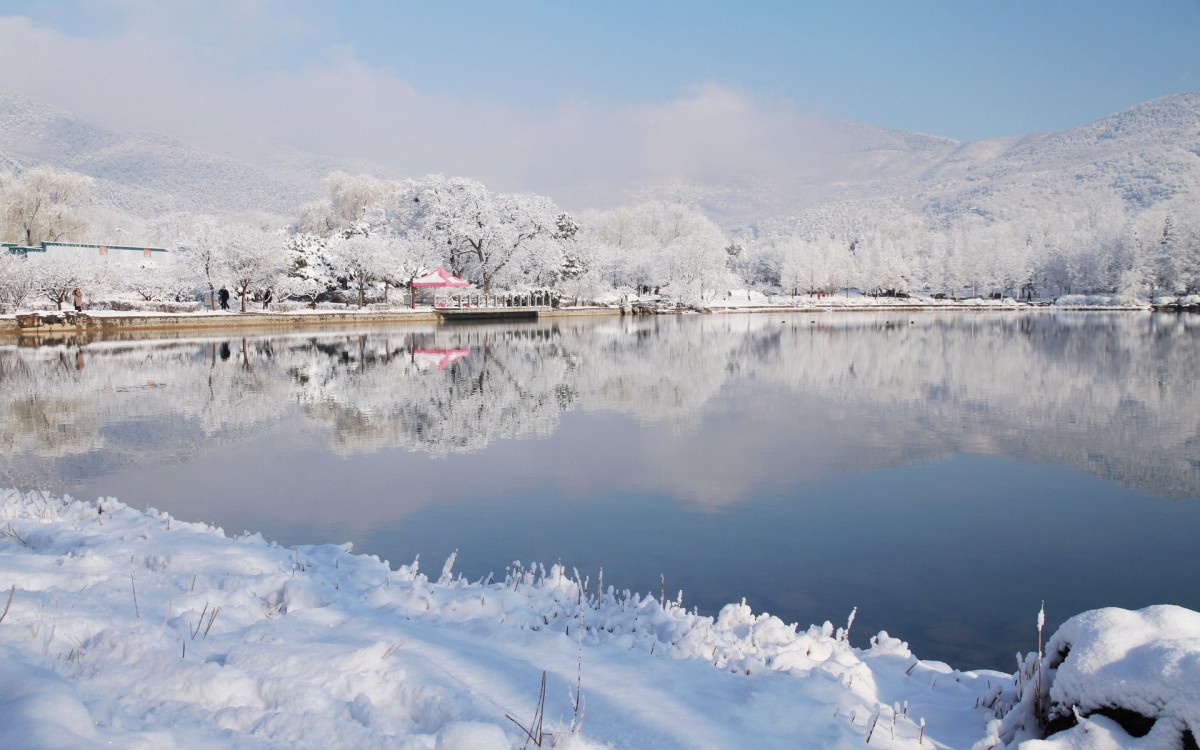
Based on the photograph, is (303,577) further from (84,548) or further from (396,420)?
(396,420)

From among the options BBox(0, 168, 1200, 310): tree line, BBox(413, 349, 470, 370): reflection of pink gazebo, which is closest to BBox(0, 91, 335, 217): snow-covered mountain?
BBox(0, 168, 1200, 310): tree line

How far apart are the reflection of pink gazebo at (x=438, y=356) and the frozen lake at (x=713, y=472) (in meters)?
1.84

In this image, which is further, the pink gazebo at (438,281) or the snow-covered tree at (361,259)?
the snow-covered tree at (361,259)

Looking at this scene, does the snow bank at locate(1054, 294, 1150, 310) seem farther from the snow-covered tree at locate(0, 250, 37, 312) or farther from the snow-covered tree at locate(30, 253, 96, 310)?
the snow-covered tree at locate(0, 250, 37, 312)

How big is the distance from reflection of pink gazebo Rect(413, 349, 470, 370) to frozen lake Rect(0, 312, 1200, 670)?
1.84m

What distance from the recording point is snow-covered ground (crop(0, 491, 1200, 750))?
2789 millimetres

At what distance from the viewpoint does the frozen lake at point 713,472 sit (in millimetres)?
6871

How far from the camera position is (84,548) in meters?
5.18

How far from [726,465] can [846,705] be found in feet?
24.6

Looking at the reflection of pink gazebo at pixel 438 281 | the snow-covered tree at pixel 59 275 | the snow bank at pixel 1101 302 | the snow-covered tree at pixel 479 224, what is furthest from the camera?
the snow bank at pixel 1101 302

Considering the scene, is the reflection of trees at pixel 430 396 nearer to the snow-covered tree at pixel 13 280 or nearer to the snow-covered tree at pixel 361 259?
the snow-covered tree at pixel 13 280

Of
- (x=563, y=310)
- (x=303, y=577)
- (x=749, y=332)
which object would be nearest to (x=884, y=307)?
(x=563, y=310)

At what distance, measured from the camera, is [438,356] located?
90.9ft

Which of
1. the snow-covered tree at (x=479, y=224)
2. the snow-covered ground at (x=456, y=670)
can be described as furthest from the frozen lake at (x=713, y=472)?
the snow-covered tree at (x=479, y=224)
